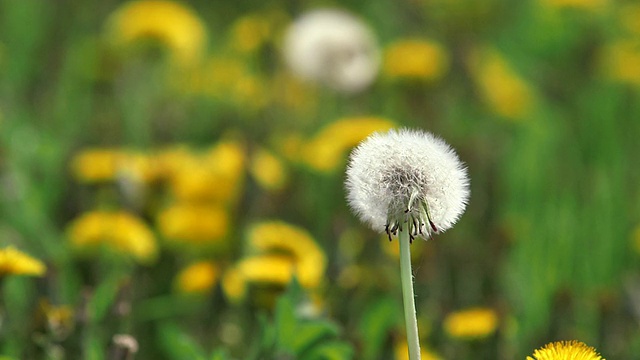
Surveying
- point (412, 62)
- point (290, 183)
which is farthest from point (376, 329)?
point (412, 62)

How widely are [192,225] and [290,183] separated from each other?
70 centimetres

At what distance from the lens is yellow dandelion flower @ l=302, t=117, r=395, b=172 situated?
2.78 metres

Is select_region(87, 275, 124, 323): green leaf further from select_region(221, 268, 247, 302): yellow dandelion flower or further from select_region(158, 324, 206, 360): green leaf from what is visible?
select_region(221, 268, 247, 302): yellow dandelion flower

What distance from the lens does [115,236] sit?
7.91 feet

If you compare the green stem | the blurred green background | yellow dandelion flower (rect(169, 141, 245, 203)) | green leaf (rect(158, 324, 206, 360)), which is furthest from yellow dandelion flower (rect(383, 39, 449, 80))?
the green stem

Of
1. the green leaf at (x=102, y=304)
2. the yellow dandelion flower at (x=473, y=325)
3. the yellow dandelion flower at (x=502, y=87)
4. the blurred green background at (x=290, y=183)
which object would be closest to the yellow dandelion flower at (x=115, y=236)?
the blurred green background at (x=290, y=183)

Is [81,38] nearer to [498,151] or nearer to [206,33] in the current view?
[206,33]

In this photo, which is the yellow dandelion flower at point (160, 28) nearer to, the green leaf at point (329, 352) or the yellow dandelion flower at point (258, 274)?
the yellow dandelion flower at point (258, 274)

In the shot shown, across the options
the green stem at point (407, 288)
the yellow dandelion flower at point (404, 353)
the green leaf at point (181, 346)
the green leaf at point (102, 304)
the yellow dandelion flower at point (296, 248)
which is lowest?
the green stem at point (407, 288)

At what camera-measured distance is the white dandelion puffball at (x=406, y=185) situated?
4.00 feet

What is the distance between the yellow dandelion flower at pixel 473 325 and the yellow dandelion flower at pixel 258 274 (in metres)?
0.34

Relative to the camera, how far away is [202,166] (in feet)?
9.37

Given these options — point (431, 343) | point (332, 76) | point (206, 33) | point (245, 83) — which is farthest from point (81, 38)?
point (431, 343)

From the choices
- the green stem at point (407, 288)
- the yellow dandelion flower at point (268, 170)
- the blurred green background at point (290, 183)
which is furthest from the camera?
the yellow dandelion flower at point (268, 170)
